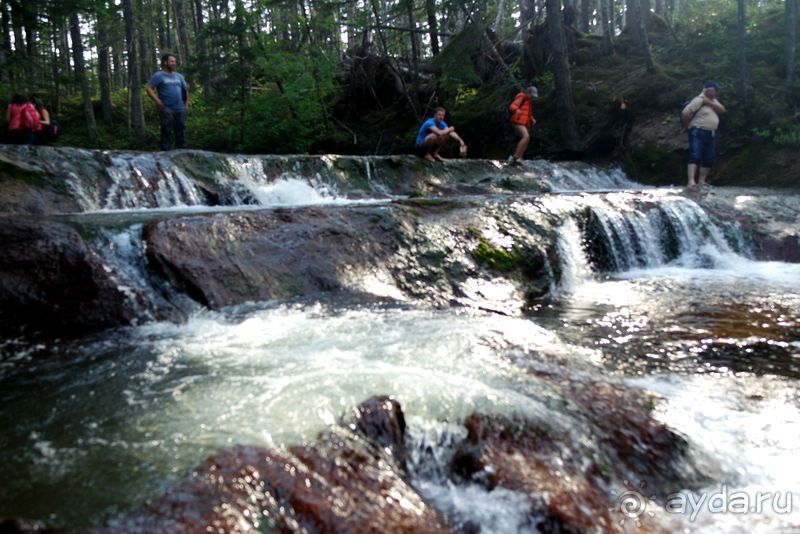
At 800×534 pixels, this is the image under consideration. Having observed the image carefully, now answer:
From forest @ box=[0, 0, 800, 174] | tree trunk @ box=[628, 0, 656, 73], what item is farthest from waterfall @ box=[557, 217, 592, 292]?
tree trunk @ box=[628, 0, 656, 73]

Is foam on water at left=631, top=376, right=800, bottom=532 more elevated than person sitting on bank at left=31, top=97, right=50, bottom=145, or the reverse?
person sitting on bank at left=31, top=97, right=50, bottom=145

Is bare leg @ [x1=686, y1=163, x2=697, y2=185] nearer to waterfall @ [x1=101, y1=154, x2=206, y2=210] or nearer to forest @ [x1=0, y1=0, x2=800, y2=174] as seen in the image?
forest @ [x1=0, y1=0, x2=800, y2=174]

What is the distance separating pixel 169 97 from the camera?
35.0 feet

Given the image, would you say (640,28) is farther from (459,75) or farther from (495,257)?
(495,257)

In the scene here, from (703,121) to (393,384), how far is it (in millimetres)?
9991

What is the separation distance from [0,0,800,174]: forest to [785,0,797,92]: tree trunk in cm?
5

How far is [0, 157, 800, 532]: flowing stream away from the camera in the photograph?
2551 mm

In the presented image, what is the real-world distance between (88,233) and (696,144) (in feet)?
33.7

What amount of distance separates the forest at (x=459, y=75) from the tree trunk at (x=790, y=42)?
0.15 ft

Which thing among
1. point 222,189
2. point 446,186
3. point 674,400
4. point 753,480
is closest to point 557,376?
point 674,400

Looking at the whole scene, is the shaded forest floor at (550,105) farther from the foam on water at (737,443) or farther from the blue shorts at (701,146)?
Answer: the foam on water at (737,443)

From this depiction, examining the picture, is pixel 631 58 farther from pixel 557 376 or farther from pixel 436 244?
pixel 557 376

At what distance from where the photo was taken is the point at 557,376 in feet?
12.0

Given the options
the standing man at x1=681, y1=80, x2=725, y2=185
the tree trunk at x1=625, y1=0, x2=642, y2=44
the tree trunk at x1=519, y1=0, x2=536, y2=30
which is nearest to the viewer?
the standing man at x1=681, y1=80, x2=725, y2=185
